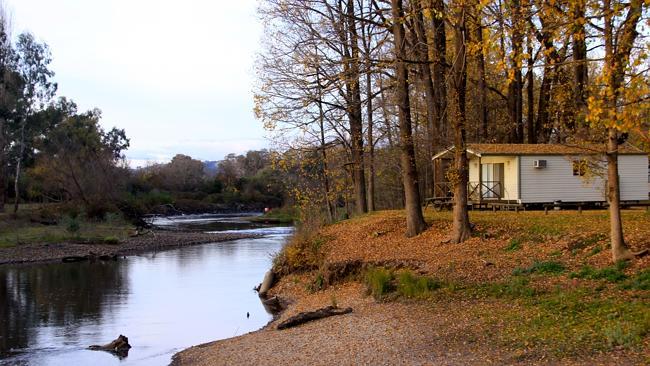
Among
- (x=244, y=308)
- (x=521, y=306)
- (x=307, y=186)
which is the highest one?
(x=307, y=186)

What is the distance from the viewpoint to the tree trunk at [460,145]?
53.9 feet

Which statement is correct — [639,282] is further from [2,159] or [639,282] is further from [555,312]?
[2,159]

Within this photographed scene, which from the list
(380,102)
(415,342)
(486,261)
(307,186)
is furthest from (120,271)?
(415,342)

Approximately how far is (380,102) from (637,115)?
16921mm

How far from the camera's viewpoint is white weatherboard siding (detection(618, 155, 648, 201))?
2550 centimetres

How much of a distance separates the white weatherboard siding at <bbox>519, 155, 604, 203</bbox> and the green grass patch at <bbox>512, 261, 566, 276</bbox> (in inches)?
514

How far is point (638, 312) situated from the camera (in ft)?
28.4

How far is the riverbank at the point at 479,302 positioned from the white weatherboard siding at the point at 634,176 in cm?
861

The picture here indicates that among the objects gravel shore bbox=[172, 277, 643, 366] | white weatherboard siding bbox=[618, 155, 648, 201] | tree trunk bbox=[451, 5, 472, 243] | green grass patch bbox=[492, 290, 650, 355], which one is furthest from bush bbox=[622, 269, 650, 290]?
white weatherboard siding bbox=[618, 155, 648, 201]

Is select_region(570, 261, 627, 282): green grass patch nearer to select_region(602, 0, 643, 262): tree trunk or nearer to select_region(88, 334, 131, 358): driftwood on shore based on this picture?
select_region(602, 0, 643, 262): tree trunk

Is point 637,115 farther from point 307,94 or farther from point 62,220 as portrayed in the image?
point 62,220

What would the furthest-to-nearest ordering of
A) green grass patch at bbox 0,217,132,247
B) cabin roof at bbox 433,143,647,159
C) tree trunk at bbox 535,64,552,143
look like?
green grass patch at bbox 0,217,132,247 → tree trunk at bbox 535,64,552,143 → cabin roof at bbox 433,143,647,159

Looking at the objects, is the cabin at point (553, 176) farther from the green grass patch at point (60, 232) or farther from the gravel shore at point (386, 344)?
the green grass patch at point (60, 232)

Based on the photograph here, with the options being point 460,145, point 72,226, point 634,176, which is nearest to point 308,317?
point 460,145
